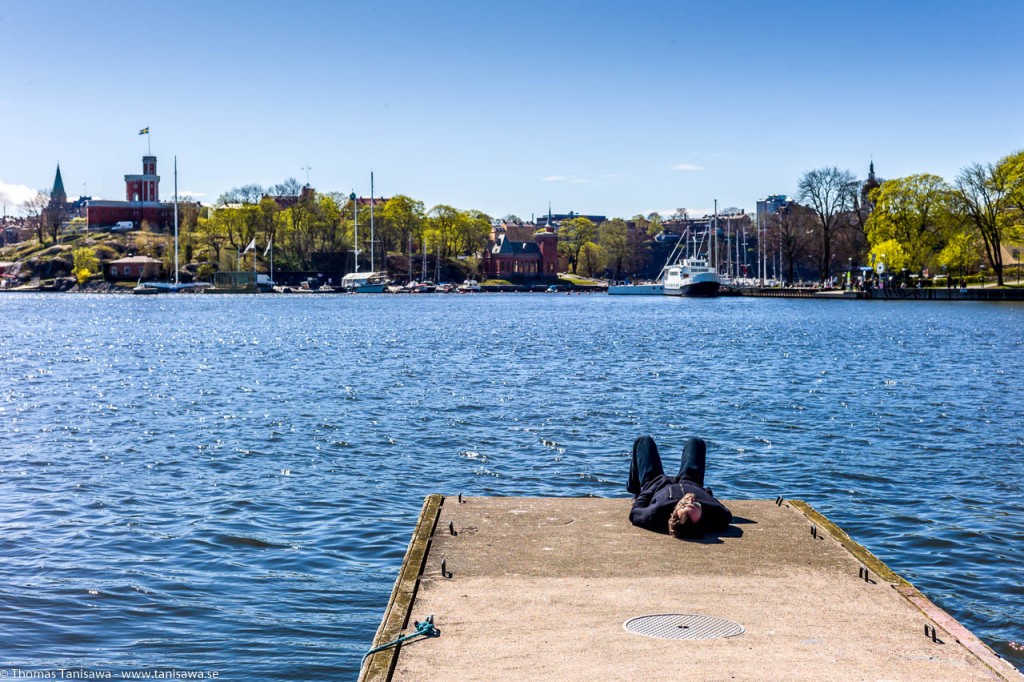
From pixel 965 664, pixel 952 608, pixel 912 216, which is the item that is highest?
pixel 912 216

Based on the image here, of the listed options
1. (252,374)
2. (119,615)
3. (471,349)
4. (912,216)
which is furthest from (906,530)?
(912,216)

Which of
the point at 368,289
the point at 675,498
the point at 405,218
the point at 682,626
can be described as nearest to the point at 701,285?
the point at 368,289

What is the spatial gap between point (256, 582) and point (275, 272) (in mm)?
174844

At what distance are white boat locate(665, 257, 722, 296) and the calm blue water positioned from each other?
348ft

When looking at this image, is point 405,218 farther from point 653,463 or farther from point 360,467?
point 653,463

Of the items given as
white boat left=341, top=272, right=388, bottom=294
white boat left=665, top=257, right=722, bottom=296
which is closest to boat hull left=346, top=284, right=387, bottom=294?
white boat left=341, top=272, right=388, bottom=294

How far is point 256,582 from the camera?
13539 mm

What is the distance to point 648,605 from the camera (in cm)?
975

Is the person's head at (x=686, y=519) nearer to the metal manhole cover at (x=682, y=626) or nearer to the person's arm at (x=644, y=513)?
the person's arm at (x=644, y=513)

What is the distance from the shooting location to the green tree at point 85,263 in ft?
610

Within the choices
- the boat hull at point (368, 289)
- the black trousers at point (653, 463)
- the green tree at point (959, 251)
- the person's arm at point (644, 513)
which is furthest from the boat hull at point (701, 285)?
the person's arm at point (644, 513)

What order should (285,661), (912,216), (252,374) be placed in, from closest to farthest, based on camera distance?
1. (285,661)
2. (252,374)
3. (912,216)

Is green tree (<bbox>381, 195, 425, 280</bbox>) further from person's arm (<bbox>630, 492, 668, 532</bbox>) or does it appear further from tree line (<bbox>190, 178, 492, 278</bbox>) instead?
person's arm (<bbox>630, 492, 668, 532</bbox>)

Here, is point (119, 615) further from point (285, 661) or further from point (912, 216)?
point (912, 216)
